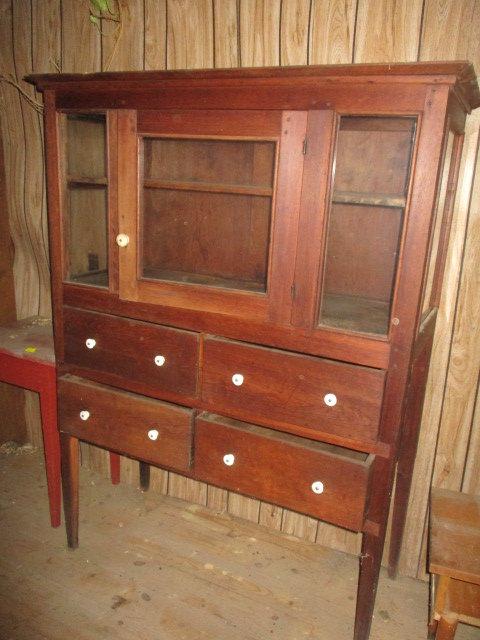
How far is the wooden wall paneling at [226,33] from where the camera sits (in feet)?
6.04

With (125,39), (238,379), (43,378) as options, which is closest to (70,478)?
(43,378)

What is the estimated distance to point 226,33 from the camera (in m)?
1.86

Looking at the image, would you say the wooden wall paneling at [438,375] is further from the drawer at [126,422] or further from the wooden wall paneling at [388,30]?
the drawer at [126,422]

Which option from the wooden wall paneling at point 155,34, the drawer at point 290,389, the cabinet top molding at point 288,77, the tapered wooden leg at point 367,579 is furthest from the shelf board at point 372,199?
the wooden wall paneling at point 155,34

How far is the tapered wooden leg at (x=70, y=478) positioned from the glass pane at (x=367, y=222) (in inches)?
44.3

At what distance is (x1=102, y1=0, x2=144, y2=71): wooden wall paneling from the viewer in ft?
6.54

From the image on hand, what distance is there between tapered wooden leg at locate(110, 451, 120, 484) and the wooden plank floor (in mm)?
156

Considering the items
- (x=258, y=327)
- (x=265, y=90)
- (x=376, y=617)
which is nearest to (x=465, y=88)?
(x=265, y=90)

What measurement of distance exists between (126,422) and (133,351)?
0.26 meters

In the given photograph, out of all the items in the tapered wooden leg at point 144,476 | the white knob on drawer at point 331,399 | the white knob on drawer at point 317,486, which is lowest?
the tapered wooden leg at point 144,476

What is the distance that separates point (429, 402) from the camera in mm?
1856

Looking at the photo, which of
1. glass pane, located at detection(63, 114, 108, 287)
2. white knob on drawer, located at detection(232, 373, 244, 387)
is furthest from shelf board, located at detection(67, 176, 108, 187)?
white knob on drawer, located at detection(232, 373, 244, 387)

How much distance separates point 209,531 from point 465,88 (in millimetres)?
1914

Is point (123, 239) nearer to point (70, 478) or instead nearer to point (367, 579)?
point (70, 478)
